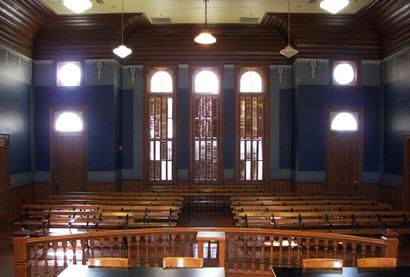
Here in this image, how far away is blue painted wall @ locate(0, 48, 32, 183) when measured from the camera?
427 inches

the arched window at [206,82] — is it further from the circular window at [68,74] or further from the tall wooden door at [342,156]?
the circular window at [68,74]

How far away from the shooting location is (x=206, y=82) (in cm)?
1399

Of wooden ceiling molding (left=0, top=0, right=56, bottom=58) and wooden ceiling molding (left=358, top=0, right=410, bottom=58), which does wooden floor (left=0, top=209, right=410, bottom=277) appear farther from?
wooden ceiling molding (left=358, top=0, right=410, bottom=58)

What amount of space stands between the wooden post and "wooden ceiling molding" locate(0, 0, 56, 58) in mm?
7653

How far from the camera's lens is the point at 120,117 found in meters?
13.7

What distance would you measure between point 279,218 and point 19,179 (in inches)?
332

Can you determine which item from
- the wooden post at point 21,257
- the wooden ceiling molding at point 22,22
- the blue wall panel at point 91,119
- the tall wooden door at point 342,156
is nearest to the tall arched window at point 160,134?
the blue wall panel at point 91,119

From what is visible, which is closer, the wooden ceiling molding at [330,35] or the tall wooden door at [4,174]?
the tall wooden door at [4,174]

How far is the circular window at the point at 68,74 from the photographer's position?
13.3m

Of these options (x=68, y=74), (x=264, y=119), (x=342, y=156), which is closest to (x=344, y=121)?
(x=342, y=156)

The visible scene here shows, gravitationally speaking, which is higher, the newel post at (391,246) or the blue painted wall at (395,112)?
the blue painted wall at (395,112)

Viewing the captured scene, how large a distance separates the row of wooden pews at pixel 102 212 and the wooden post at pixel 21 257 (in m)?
3.15

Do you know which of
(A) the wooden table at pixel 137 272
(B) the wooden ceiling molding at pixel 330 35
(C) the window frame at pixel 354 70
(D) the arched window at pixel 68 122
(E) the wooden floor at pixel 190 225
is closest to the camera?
(A) the wooden table at pixel 137 272

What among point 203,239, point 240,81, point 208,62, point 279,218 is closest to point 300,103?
point 240,81
